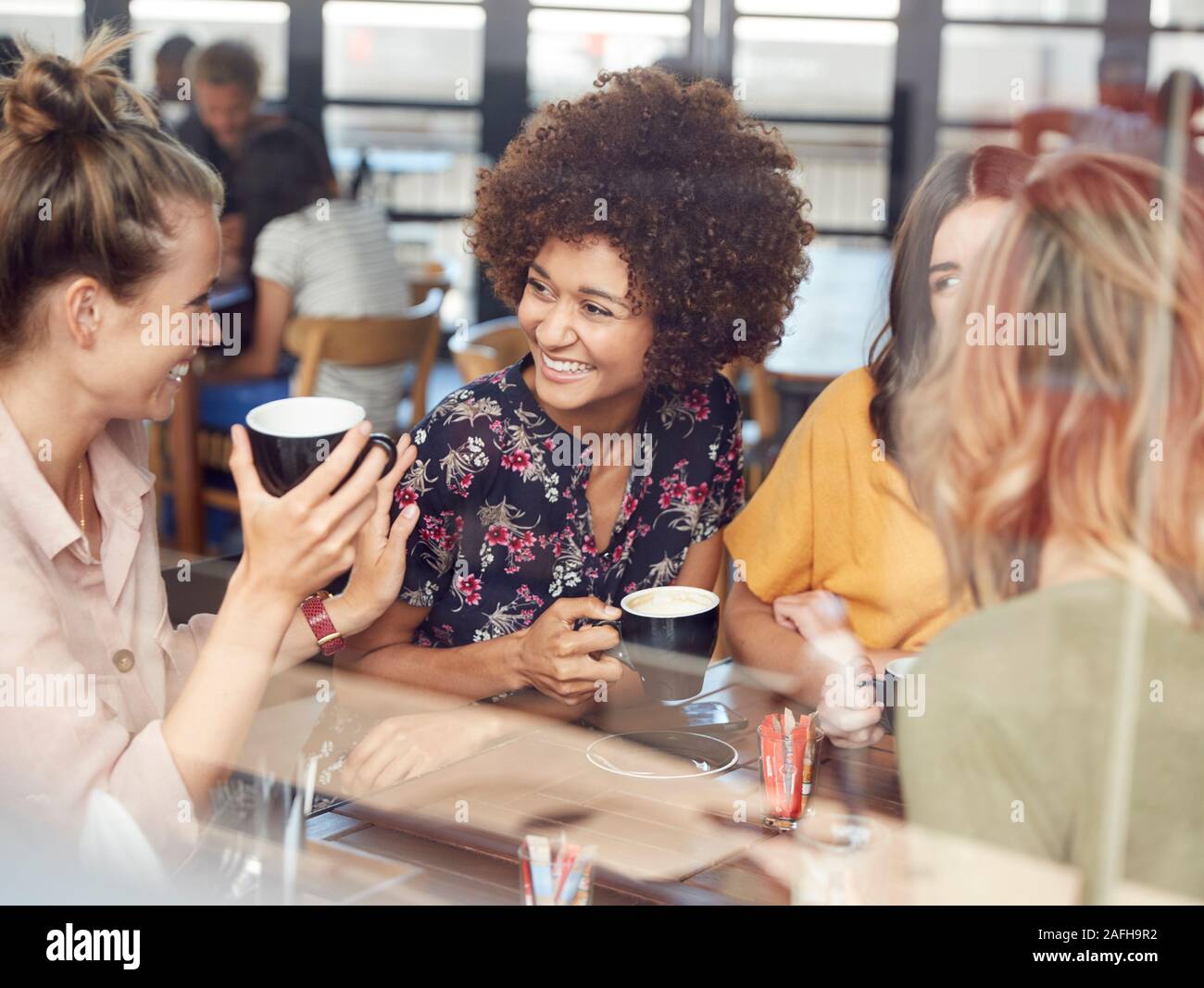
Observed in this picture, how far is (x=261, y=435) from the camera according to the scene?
134 cm

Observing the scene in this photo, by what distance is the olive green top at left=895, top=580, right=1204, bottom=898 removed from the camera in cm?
99

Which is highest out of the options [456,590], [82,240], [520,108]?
[520,108]

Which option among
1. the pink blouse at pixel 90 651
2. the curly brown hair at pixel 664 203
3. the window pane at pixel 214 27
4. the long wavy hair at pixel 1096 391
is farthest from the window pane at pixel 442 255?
the long wavy hair at pixel 1096 391

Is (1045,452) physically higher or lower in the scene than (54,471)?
higher

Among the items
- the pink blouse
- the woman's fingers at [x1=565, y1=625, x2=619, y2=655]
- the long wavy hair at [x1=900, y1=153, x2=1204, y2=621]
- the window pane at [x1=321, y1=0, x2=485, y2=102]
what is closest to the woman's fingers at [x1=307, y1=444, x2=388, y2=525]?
the pink blouse

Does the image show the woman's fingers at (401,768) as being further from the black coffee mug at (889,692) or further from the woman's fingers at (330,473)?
the black coffee mug at (889,692)

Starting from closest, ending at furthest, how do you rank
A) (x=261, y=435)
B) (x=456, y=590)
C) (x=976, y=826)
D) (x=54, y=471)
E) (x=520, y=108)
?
(x=976, y=826)
(x=261, y=435)
(x=54, y=471)
(x=456, y=590)
(x=520, y=108)

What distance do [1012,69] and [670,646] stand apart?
94cm

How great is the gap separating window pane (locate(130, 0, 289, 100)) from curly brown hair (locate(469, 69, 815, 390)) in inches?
22.4

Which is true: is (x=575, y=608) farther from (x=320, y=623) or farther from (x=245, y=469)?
(x=245, y=469)

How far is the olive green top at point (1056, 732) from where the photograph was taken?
99 cm
